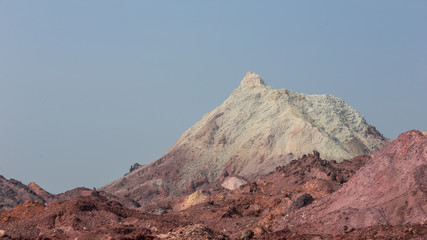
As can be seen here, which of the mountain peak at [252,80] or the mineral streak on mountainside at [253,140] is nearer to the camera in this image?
the mineral streak on mountainside at [253,140]

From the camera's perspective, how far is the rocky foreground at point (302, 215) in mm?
29438

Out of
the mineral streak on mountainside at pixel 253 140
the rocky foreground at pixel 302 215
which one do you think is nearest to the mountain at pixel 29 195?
the mineral streak on mountainside at pixel 253 140

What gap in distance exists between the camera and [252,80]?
11931 cm

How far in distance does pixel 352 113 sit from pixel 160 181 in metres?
33.6

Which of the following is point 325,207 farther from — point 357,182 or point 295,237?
point 295,237

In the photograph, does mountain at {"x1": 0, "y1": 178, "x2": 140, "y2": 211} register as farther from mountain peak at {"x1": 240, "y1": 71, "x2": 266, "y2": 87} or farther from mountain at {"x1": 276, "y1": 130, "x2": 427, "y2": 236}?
mountain at {"x1": 276, "y1": 130, "x2": 427, "y2": 236}

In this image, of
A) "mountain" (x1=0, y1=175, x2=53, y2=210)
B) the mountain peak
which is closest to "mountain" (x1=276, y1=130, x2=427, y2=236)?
"mountain" (x1=0, y1=175, x2=53, y2=210)

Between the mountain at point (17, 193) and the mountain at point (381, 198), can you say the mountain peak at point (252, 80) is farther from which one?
the mountain at point (381, 198)

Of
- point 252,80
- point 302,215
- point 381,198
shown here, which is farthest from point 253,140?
point 381,198

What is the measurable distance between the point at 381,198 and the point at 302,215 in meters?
5.08

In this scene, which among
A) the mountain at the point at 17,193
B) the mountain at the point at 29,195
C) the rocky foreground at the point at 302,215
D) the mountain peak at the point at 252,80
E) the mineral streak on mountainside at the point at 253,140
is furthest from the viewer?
the mountain peak at the point at 252,80

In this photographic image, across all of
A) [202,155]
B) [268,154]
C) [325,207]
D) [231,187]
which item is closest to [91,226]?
[325,207]

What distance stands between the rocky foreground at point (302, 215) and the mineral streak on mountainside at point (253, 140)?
1560 inches

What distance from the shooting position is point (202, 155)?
102750 mm
